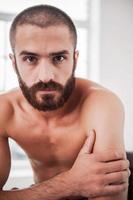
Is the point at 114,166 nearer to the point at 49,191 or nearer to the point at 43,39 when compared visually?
the point at 49,191

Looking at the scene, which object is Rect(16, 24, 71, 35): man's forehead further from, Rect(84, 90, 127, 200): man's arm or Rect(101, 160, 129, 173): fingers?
Rect(101, 160, 129, 173): fingers

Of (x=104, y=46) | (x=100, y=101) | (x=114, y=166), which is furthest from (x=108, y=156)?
(x=104, y=46)

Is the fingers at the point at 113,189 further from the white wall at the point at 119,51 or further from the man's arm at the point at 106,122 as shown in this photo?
the white wall at the point at 119,51

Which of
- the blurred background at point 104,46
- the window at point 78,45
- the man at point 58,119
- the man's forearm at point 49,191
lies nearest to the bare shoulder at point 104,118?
Answer: the man at point 58,119

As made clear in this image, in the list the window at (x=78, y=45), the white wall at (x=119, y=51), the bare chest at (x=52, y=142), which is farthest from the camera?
the white wall at (x=119, y=51)

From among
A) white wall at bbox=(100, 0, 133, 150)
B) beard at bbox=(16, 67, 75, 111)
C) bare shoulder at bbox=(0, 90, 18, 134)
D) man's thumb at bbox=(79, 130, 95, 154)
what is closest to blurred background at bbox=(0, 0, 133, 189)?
white wall at bbox=(100, 0, 133, 150)

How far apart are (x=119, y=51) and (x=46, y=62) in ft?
4.49

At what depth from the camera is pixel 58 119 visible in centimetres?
90

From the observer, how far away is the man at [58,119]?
0.74 metres

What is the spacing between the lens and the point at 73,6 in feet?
7.06

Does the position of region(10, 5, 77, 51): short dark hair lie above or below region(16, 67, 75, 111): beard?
above

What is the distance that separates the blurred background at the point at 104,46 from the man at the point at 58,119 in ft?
3.59

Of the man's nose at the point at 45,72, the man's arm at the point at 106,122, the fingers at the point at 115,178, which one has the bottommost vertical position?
the fingers at the point at 115,178

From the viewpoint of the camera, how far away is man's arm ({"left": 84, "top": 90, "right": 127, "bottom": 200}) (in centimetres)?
74
